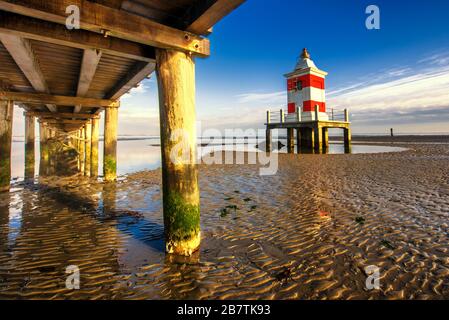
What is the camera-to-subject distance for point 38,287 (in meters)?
2.82

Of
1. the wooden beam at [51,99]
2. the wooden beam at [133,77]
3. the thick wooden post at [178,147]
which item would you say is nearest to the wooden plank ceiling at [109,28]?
the wooden beam at [133,77]

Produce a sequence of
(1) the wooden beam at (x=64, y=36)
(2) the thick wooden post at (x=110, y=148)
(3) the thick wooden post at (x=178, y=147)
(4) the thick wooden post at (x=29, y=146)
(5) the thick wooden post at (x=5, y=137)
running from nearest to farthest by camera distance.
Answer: (1) the wooden beam at (x=64, y=36)
(3) the thick wooden post at (x=178, y=147)
(5) the thick wooden post at (x=5, y=137)
(2) the thick wooden post at (x=110, y=148)
(4) the thick wooden post at (x=29, y=146)

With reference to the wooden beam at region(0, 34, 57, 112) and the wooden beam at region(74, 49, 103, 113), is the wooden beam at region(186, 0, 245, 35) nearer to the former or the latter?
the wooden beam at region(74, 49, 103, 113)

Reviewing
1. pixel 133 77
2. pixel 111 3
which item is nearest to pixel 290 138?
pixel 133 77

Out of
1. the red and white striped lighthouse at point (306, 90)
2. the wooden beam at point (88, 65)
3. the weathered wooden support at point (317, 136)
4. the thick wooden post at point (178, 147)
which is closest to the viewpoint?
the thick wooden post at point (178, 147)

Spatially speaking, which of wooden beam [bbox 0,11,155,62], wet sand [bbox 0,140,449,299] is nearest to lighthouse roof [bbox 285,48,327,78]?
wet sand [bbox 0,140,449,299]

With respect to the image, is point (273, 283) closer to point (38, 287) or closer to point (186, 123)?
point (186, 123)

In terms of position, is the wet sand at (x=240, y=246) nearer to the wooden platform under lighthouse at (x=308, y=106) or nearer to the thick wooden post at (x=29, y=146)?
the thick wooden post at (x=29, y=146)

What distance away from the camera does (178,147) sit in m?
3.45

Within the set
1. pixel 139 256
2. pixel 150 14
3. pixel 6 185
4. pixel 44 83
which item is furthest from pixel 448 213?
pixel 6 185

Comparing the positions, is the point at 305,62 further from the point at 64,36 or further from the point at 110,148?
the point at 64,36

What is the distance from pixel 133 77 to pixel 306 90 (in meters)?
17.7

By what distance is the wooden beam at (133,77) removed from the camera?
5.85 m

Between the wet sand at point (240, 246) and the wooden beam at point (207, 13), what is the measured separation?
3.37 m
